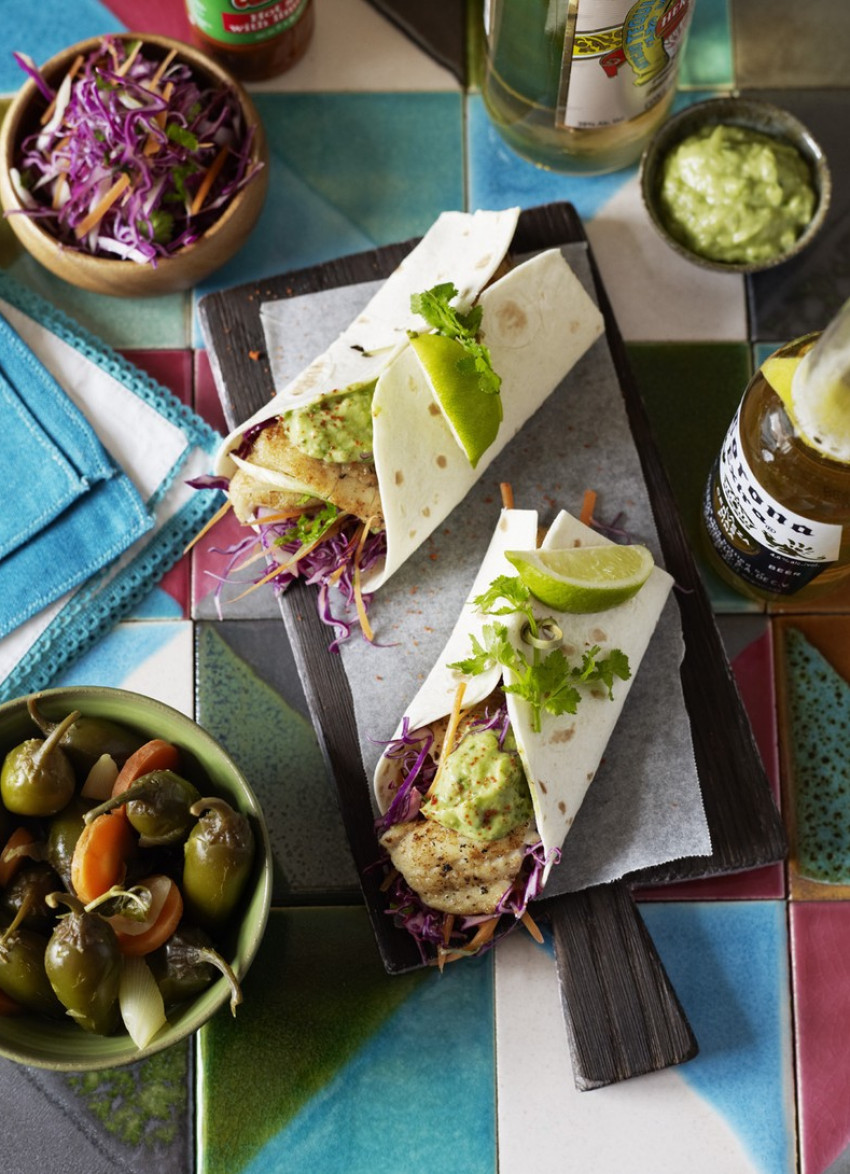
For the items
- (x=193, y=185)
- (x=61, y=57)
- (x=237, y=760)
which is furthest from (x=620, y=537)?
(x=61, y=57)

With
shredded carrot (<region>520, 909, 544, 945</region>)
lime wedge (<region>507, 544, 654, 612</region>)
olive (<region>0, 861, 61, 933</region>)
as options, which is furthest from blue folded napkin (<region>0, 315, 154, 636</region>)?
shredded carrot (<region>520, 909, 544, 945</region>)

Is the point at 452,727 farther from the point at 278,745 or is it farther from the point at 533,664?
the point at 278,745

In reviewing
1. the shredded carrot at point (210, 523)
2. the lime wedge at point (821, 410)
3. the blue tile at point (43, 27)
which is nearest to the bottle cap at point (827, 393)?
the lime wedge at point (821, 410)

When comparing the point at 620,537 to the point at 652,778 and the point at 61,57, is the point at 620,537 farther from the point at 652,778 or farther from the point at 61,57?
the point at 61,57

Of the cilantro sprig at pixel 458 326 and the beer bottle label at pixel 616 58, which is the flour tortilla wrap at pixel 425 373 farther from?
the beer bottle label at pixel 616 58

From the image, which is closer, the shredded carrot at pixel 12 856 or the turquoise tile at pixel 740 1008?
the shredded carrot at pixel 12 856

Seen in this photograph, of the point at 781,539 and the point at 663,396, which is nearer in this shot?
the point at 781,539

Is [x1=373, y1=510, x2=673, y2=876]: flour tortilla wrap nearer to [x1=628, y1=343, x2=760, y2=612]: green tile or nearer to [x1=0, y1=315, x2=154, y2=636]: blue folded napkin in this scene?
[x1=628, y1=343, x2=760, y2=612]: green tile
